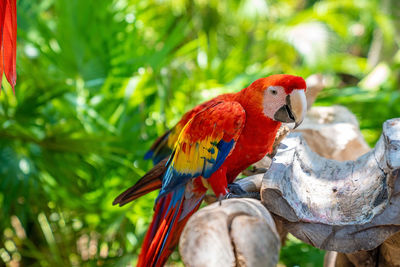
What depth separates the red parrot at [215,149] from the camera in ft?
2.45

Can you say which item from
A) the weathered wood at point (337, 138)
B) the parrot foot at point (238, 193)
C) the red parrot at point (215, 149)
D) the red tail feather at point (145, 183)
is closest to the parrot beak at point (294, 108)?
the red parrot at point (215, 149)

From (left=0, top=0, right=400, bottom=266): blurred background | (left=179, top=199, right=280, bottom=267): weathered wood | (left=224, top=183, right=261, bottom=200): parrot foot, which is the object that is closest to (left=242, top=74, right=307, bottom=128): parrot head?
(left=224, top=183, right=261, bottom=200): parrot foot

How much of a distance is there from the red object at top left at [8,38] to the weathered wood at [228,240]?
40cm

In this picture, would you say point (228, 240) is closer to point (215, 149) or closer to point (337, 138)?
point (215, 149)

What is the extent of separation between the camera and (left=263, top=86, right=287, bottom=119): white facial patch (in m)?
0.74

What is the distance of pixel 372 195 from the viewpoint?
0.63m

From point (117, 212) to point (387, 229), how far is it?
100 centimetres

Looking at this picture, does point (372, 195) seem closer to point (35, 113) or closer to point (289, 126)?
point (289, 126)

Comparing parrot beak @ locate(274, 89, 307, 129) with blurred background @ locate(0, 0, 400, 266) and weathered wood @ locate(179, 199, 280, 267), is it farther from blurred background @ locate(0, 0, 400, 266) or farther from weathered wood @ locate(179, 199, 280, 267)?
blurred background @ locate(0, 0, 400, 266)

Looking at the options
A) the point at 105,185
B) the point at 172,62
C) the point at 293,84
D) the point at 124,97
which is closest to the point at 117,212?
the point at 105,185

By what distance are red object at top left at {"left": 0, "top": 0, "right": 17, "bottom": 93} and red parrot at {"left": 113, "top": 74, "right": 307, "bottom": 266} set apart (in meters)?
0.33

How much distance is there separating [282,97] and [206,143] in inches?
6.6

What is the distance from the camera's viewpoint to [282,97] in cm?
74

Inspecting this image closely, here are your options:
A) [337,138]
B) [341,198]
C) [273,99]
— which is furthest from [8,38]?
[337,138]
